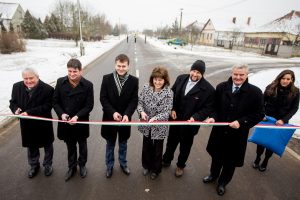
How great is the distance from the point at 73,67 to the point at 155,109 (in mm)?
1383

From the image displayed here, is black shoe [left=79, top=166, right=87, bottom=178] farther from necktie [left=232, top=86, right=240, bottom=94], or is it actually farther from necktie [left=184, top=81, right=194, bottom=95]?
necktie [left=232, top=86, right=240, bottom=94]

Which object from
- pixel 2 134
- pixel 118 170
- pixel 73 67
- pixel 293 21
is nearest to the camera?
pixel 73 67

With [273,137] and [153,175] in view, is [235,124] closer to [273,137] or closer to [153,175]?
[273,137]

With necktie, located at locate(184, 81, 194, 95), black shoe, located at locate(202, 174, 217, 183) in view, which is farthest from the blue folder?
necktie, located at locate(184, 81, 194, 95)

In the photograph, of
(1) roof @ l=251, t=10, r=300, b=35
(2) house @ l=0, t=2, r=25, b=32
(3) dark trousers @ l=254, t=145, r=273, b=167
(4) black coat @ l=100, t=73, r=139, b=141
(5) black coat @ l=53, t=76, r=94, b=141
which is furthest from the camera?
(2) house @ l=0, t=2, r=25, b=32

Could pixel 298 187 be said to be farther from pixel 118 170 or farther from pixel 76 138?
pixel 76 138

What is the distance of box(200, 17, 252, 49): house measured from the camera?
54375 millimetres

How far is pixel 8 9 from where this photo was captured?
6031cm

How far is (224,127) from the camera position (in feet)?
11.1

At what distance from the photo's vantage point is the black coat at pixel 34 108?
3324 millimetres

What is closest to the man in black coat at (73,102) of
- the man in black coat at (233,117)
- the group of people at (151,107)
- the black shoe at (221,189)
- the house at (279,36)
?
the group of people at (151,107)

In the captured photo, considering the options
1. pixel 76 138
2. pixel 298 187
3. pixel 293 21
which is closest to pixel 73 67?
pixel 76 138

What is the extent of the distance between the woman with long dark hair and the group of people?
0.6 inches

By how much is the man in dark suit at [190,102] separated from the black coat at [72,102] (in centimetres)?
142
